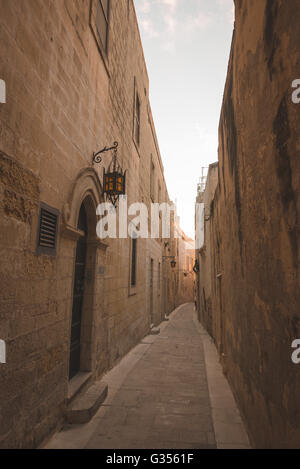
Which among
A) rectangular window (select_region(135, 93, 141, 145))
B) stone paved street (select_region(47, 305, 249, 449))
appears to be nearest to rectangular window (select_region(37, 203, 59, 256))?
stone paved street (select_region(47, 305, 249, 449))

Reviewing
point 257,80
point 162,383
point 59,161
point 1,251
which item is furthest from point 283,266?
point 162,383

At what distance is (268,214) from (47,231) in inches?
87.2

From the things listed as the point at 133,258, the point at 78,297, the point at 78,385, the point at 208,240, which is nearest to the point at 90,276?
the point at 78,297

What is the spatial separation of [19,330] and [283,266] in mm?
2250

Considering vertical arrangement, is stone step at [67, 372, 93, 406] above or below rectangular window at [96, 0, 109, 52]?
below

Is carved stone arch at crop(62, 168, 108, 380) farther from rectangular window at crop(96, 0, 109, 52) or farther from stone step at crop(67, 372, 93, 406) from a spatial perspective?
rectangular window at crop(96, 0, 109, 52)

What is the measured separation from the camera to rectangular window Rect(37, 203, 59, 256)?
2.87m

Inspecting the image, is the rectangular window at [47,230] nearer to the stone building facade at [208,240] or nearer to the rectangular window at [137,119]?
the stone building facade at [208,240]

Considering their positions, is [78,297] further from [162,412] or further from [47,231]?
[162,412]

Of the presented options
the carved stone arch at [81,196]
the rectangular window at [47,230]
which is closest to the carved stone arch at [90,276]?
the carved stone arch at [81,196]

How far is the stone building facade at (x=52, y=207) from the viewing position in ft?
7.70

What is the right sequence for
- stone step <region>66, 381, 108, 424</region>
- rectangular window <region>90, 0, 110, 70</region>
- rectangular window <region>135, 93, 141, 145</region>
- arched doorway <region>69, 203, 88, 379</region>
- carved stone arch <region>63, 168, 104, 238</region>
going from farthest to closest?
rectangular window <region>135, 93, 141, 145</region> < rectangular window <region>90, 0, 110, 70</region> < arched doorway <region>69, 203, 88, 379</region> < carved stone arch <region>63, 168, 104, 238</region> < stone step <region>66, 381, 108, 424</region>

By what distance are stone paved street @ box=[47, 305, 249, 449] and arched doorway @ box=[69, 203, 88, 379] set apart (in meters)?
0.77

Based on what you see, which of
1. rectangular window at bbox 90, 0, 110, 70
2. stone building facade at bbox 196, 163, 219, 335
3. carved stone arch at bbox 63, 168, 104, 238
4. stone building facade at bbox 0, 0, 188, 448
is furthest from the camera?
stone building facade at bbox 196, 163, 219, 335
